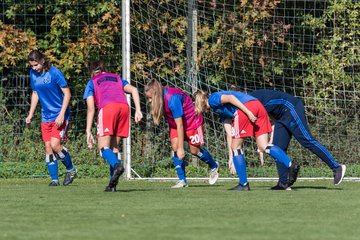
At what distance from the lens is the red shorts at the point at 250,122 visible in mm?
12297

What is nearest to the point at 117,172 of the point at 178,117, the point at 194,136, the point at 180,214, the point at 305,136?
the point at 178,117

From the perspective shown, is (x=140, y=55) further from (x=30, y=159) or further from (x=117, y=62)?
(x=30, y=159)

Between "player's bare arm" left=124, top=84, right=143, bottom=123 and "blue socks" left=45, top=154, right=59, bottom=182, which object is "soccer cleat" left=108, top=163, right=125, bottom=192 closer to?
"player's bare arm" left=124, top=84, right=143, bottom=123

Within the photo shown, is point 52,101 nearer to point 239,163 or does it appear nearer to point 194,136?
point 194,136

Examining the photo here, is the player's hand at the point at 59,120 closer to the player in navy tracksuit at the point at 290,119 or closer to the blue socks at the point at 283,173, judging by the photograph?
the player in navy tracksuit at the point at 290,119

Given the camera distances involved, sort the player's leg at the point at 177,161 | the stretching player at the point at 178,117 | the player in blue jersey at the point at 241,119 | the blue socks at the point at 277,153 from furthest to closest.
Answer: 1. the player's leg at the point at 177,161
2. the stretching player at the point at 178,117
3. the blue socks at the point at 277,153
4. the player in blue jersey at the point at 241,119

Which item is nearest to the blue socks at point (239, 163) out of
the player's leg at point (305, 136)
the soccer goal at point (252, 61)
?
the player's leg at point (305, 136)

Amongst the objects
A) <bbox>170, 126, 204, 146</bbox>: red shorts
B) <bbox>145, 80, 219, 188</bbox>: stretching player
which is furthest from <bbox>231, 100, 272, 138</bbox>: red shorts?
<bbox>170, 126, 204, 146</bbox>: red shorts

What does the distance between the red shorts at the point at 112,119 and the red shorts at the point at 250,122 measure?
1.38 m

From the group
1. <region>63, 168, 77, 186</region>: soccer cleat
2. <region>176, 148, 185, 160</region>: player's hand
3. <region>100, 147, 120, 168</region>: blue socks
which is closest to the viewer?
<region>100, 147, 120, 168</region>: blue socks

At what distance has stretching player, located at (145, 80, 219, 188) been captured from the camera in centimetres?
1248

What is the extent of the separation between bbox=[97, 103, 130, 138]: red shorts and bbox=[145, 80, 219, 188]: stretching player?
1.52 feet

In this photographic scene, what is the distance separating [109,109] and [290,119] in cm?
240

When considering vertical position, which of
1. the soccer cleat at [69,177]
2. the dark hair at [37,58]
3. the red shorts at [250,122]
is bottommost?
the soccer cleat at [69,177]
